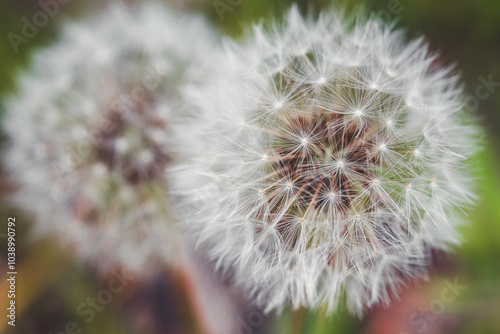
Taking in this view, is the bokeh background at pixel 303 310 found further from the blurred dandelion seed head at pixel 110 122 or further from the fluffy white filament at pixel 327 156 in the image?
the fluffy white filament at pixel 327 156

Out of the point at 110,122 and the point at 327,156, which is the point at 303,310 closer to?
the point at 327,156

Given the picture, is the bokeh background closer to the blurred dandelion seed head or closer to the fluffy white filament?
the blurred dandelion seed head

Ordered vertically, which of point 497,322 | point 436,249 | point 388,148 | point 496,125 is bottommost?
point 497,322

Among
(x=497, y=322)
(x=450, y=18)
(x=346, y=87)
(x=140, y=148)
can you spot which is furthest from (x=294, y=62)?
(x=497, y=322)

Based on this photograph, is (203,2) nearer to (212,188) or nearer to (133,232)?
(212,188)

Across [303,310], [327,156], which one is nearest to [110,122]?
[327,156]

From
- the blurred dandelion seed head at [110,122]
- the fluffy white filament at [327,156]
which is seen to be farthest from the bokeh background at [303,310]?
the fluffy white filament at [327,156]
